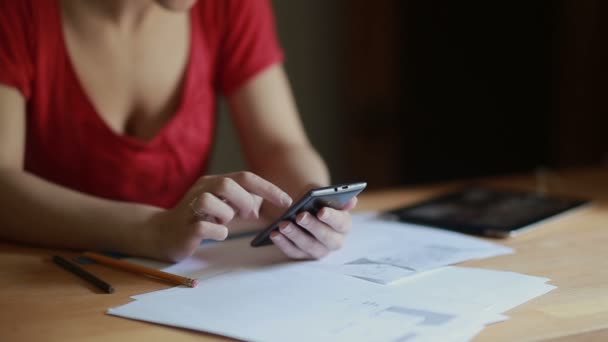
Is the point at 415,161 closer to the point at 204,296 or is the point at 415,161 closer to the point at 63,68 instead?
the point at 63,68

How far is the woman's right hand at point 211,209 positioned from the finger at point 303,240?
41 mm

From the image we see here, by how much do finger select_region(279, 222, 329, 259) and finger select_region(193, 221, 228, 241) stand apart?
72mm

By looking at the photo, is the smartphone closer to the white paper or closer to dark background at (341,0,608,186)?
the white paper

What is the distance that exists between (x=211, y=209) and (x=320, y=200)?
0.43 feet

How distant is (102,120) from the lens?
1192mm

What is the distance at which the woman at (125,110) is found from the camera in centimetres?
102

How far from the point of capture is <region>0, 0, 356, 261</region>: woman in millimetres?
1016

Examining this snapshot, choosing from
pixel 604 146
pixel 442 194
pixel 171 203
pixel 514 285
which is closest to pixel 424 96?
pixel 604 146

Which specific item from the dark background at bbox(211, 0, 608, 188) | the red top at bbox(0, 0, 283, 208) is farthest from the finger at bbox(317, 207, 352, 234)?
the dark background at bbox(211, 0, 608, 188)

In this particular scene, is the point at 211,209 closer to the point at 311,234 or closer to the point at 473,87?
the point at 311,234

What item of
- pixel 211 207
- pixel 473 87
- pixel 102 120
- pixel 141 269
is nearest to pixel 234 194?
pixel 211 207

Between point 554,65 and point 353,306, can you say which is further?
point 554,65

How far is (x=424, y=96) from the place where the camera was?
8.29ft

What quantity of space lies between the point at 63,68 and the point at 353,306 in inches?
27.8
